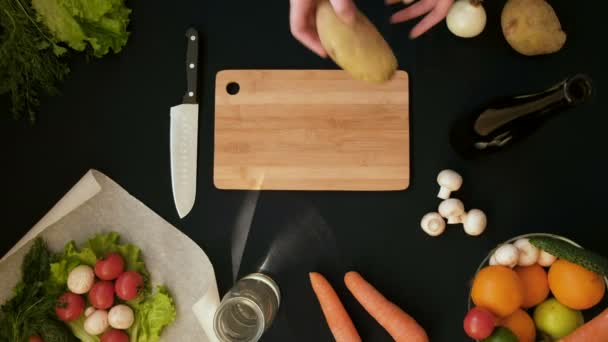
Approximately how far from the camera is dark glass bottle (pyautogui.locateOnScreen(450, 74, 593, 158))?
2.69 feet

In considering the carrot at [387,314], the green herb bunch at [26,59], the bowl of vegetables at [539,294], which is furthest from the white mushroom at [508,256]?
Answer: the green herb bunch at [26,59]

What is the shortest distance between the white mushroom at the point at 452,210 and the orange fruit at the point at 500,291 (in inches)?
5.1

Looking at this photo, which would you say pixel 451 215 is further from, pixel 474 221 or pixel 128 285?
pixel 128 285

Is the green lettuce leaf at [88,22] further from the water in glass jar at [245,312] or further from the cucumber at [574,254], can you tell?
the cucumber at [574,254]

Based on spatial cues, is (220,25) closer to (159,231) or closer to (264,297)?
(159,231)

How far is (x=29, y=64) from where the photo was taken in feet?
3.37

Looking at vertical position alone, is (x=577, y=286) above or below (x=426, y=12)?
below

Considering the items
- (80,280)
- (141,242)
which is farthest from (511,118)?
(80,280)

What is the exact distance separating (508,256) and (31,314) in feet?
2.94

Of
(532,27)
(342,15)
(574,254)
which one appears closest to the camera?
(342,15)

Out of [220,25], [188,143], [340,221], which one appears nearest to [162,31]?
[220,25]

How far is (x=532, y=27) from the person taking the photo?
39.5 inches

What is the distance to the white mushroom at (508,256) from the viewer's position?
949 mm

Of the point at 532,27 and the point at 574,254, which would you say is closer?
A: the point at 574,254
